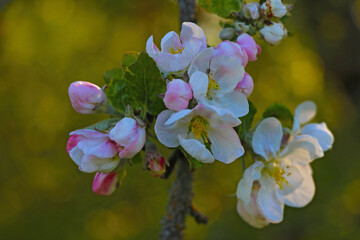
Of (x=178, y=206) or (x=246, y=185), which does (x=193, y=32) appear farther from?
(x=178, y=206)

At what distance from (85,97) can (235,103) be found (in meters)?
0.24

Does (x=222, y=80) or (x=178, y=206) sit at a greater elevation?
(x=222, y=80)

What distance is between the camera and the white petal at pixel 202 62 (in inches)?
24.8

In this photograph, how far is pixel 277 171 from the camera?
798 mm

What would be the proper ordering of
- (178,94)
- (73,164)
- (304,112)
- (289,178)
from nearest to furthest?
(178,94)
(289,178)
(304,112)
(73,164)

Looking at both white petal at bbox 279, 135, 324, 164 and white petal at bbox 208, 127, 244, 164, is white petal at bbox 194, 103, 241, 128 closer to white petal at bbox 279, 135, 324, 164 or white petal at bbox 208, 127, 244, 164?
white petal at bbox 208, 127, 244, 164

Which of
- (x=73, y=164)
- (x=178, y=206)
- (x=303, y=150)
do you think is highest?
(x=303, y=150)

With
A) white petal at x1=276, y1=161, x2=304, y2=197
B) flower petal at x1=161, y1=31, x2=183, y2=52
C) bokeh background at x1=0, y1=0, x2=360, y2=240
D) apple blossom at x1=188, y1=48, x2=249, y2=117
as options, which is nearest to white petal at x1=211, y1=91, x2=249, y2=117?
apple blossom at x1=188, y1=48, x2=249, y2=117

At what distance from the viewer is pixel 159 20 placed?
2475 mm

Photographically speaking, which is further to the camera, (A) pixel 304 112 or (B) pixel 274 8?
(A) pixel 304 112

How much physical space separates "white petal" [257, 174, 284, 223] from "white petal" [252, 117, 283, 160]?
5cm

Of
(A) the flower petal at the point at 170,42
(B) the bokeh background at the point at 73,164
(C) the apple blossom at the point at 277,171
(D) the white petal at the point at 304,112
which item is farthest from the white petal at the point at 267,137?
(B) the bokeh background at the point at 73,164

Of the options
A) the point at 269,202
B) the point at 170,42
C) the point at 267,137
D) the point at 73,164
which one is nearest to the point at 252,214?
the point at 269,202

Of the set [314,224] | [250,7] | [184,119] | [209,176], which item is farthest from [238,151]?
[209,176]
